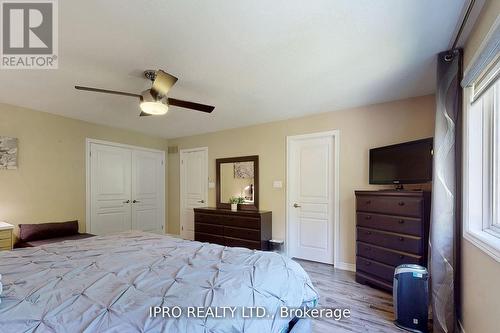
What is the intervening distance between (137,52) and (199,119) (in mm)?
2165

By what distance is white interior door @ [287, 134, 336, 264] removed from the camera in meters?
3.85

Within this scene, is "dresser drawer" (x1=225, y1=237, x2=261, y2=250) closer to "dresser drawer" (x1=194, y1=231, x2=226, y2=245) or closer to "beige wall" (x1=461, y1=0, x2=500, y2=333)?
"dresser drawer" (x1=194, y1=231, x2=226, y2=245)

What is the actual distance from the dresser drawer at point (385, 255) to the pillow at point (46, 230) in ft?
14.0

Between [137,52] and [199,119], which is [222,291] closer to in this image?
[137,52]

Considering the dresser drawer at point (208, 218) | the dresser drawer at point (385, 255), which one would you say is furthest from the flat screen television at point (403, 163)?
the dresser drawer at point (208, 218)

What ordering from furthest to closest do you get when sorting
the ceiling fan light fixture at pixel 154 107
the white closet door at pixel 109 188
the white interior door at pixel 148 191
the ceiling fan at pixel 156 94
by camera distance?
the white interior door at pixel 148 191, the white closet door at pixel 109 188, the ceiling fan light fixture at pixel 154 107, the ceiling fan at pixel 156 94

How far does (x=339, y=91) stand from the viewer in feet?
9.87

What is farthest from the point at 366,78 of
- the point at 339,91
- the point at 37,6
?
the point at 37,6

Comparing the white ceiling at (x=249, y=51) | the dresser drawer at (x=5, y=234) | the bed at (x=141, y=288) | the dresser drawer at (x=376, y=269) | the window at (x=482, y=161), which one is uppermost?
the white ceiling at (x=249, y=51)

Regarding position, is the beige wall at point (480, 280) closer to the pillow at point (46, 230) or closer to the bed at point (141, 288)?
the bed at point (141, 288)

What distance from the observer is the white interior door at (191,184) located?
17.4 feet

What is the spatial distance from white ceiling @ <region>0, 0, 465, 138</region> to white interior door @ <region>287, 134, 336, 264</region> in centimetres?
79

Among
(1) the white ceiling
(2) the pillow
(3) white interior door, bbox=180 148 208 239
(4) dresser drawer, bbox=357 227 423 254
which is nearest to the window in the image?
(1) the white ceiling

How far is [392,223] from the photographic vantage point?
272cm
